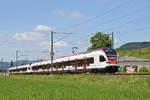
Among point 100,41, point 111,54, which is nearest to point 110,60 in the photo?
point 111,54

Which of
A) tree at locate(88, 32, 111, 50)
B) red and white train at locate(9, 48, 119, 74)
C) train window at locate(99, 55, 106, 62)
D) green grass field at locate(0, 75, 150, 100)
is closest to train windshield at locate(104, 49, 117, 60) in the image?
red and white train at locate(9, 48, 119, 74)

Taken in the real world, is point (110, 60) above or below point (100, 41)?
below

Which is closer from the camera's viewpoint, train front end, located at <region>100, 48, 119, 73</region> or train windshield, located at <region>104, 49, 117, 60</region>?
train front end, located at <region>100, 48, 119, 73</region>

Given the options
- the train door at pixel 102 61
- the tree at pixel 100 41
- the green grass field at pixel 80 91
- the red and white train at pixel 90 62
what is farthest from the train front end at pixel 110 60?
the tree at pixel 100 41

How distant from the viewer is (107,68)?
3244cm

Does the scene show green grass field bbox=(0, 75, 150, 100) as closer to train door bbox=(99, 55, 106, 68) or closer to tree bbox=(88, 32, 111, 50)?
train door bbox=(99, 55, 106, 68)

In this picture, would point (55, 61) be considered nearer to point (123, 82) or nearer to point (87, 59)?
point (87, 59)

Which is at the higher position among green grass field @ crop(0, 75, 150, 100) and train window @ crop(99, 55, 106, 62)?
train window @ crop(99, 55, 106, 62)

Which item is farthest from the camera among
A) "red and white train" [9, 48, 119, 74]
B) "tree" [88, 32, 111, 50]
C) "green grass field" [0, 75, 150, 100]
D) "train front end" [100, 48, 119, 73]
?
"tree" [88, 32, 111, 50]

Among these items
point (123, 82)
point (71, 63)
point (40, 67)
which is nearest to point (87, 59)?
point (71, 63)

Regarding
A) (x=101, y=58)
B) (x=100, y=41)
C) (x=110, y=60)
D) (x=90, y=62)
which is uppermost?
(x=100, y=41)

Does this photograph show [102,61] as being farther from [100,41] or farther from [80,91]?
[100,41]

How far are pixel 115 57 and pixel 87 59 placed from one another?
4.46 meters

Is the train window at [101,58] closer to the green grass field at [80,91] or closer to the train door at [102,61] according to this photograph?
the train door at [102,61]
